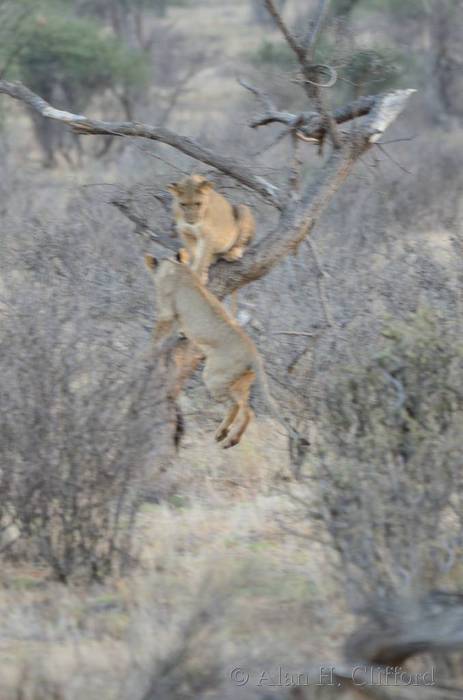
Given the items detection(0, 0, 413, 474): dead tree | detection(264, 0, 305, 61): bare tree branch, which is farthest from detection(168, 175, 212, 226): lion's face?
detection(264, 0, 305, 61): bare tree branch

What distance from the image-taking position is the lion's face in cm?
654

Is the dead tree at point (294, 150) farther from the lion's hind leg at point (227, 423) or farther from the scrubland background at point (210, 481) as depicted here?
the lion's hind leg at point (227, 423)

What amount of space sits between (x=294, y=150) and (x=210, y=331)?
4.42ft

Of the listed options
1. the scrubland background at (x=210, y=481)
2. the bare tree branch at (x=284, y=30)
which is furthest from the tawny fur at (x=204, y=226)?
the bare tree branch at (x=284, y=30)

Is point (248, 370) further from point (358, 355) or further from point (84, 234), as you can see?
point (84, 234)

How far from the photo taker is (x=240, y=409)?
6.56 metres

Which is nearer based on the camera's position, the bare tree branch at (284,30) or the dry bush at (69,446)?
the dry bush at (69,446)

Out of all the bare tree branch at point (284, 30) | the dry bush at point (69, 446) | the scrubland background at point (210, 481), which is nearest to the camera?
the scrubland background at point (210, 481)

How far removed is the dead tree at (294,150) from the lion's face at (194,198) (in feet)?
0.42

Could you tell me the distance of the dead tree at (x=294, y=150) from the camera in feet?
21.1

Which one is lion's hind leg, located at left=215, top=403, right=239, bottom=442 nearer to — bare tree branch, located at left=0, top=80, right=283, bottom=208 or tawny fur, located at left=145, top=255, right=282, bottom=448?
tawny fur, located at left=145, top=255, right=282, bottom=448

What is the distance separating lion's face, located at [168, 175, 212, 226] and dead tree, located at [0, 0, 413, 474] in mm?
130

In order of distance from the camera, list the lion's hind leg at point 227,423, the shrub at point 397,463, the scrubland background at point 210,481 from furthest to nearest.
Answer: the lion's hind leg at point 227,423
the shrub at point 397,463
the scrubland background at point 210,481

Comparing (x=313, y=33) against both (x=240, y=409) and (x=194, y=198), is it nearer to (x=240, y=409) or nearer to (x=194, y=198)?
(x=194, y=198)
